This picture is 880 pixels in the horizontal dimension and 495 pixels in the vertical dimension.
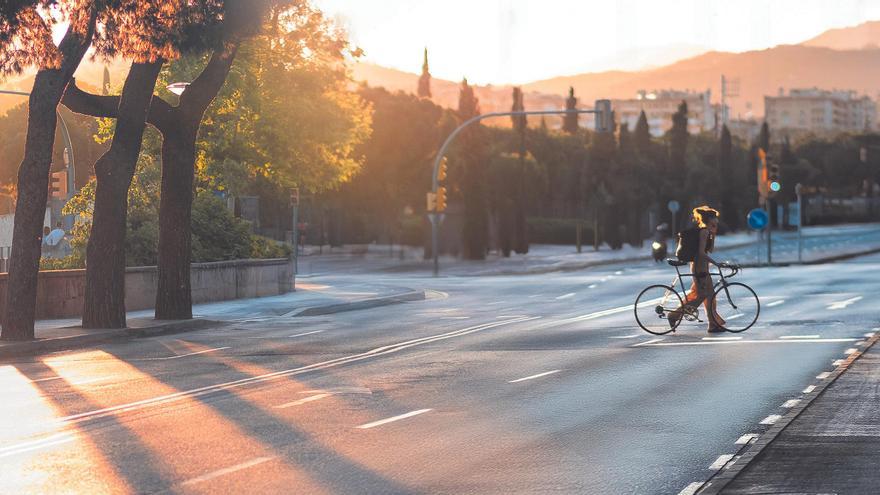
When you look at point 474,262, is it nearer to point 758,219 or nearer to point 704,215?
point 758,219

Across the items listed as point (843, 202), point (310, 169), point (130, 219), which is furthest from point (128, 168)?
point (843, 202)

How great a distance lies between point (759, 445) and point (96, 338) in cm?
1444

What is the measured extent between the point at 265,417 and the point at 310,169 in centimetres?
3777

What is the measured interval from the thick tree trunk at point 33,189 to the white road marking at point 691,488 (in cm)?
1460

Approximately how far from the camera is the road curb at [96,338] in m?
20.3

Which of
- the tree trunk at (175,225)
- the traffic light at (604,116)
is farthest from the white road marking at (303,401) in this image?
the traffic light at (604,116)

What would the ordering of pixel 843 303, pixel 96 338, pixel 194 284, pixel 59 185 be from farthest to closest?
pixel 59 185
pixel 194 284
pixel 843 303
pixel 96 338

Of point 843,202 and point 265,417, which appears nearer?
point 265,417

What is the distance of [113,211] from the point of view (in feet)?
77.9

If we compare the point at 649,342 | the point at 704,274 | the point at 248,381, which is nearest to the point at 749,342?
the point at 649,342

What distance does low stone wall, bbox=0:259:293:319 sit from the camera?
2652 cm

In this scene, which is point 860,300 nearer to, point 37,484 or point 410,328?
point 410,328

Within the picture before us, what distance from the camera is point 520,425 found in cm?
1188

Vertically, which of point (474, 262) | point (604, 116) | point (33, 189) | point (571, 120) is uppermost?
point (571, 120)
